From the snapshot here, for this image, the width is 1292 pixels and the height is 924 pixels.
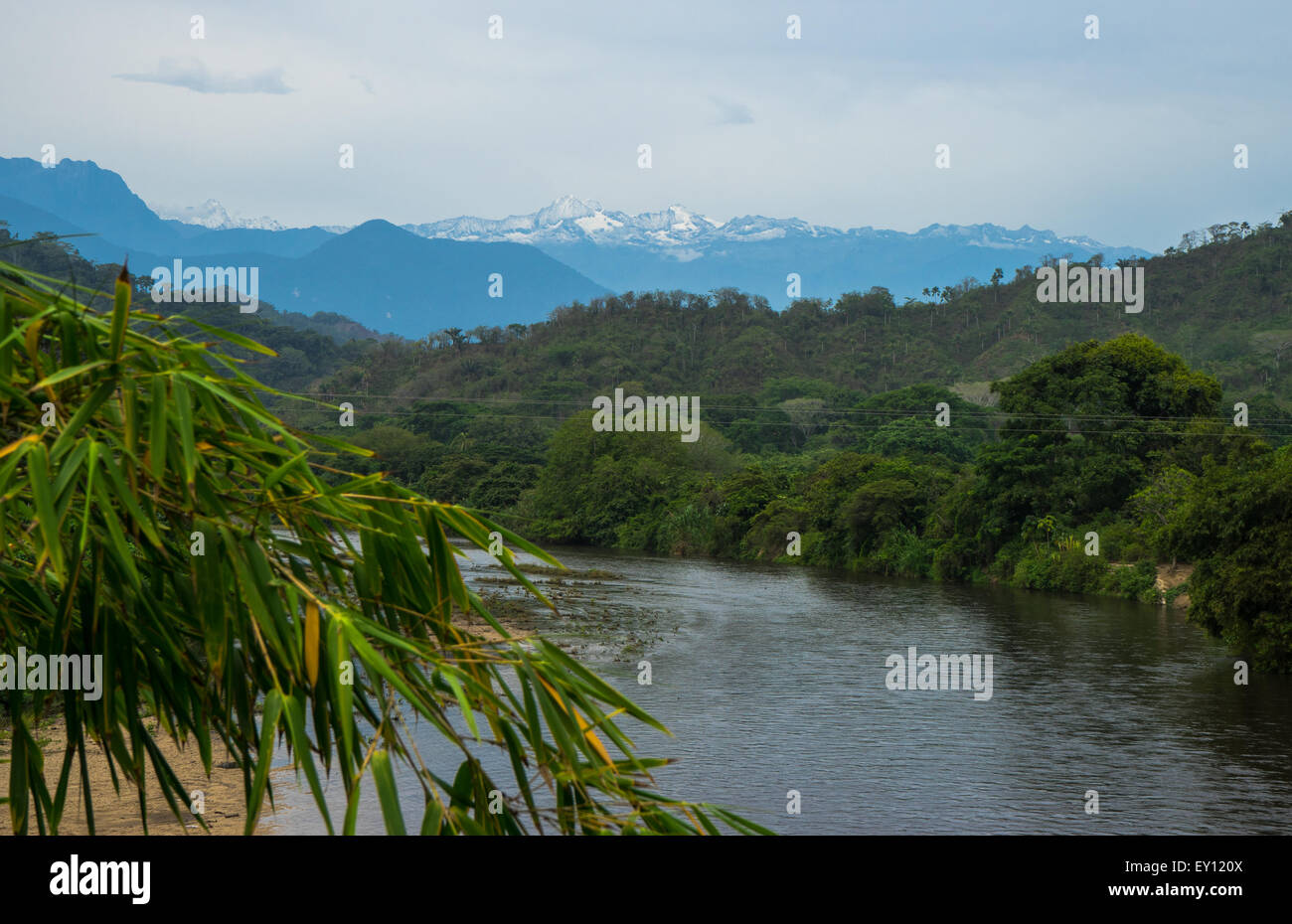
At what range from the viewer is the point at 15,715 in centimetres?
281

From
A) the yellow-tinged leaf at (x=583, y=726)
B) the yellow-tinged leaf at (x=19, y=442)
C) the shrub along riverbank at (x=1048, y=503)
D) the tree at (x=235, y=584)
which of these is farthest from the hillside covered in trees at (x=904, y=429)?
the yellow-tinged leaf at (x=19, y=442)

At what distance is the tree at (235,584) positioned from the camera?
2.24 meters

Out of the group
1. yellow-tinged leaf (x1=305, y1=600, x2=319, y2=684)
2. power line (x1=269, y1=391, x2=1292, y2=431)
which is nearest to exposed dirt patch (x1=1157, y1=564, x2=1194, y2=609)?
power line (x1=269, y1=391, x2=1292, y2=431)

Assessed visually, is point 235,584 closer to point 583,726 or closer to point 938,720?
point 583,726

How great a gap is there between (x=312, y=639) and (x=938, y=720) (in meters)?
16.1

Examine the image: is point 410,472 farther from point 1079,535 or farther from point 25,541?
point 25,541

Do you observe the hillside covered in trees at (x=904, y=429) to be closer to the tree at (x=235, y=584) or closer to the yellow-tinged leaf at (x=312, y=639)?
the tree at (x=235, y=584)

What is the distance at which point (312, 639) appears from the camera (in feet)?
7.43

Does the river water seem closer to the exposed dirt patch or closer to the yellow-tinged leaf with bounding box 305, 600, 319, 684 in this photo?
the exposed dirt patch

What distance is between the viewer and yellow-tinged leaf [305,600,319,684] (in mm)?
2260

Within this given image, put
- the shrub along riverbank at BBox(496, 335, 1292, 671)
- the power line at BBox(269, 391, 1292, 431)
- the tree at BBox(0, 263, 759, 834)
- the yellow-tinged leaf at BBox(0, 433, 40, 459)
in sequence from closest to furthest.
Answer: the yellow-tinged leaf at BBox(0, 433, 40, 459)
the tree at BBox(0, 263, 759, 834)
the shrub along riverbank at BBox(496, 335, 1292, 671)
the power line at BBox(269, 391, 1292, 431)

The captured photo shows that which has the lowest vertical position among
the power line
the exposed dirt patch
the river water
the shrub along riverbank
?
the river water

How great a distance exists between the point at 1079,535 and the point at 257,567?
111ft

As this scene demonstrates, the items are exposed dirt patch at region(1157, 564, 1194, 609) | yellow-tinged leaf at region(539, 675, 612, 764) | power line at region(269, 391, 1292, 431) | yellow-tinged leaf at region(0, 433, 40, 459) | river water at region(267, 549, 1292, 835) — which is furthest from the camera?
power line at region(269, 391, 1292, 431)
